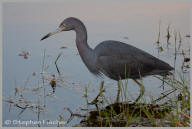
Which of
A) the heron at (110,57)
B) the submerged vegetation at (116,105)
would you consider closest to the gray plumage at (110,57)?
the heron at (110,57)

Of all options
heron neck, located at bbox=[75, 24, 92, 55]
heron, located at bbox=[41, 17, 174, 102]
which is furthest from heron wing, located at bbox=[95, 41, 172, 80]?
heron neck, located at bbox=[75, 24, 92, 55]

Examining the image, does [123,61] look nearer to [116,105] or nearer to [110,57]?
[110,57]

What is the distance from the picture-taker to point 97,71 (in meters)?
5.38

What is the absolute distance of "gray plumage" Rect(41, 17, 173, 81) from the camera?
5.30 m

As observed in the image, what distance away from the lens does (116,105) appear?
16.5 feet

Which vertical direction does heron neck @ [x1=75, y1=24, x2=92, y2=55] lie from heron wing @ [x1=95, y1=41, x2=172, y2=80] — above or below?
above

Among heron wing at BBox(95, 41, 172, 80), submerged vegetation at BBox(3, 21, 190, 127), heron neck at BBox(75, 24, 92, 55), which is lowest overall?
submerged vegetation at BBox(3, 21, 190, 127)

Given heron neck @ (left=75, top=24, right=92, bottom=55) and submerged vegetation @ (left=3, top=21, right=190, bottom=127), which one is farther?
heron neck @ (left=75, top=24, right=92, bottom=55)

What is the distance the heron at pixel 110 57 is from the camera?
529 centimetres

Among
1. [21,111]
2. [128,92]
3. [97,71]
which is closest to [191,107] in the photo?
[128,92]

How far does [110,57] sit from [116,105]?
0.79m

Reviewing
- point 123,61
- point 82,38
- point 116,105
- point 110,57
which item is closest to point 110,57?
point 110,57

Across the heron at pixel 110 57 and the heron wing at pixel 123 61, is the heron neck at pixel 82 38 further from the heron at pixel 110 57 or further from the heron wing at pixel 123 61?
the heron wing at pixel 123 61

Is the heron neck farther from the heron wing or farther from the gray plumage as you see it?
the heron wing
